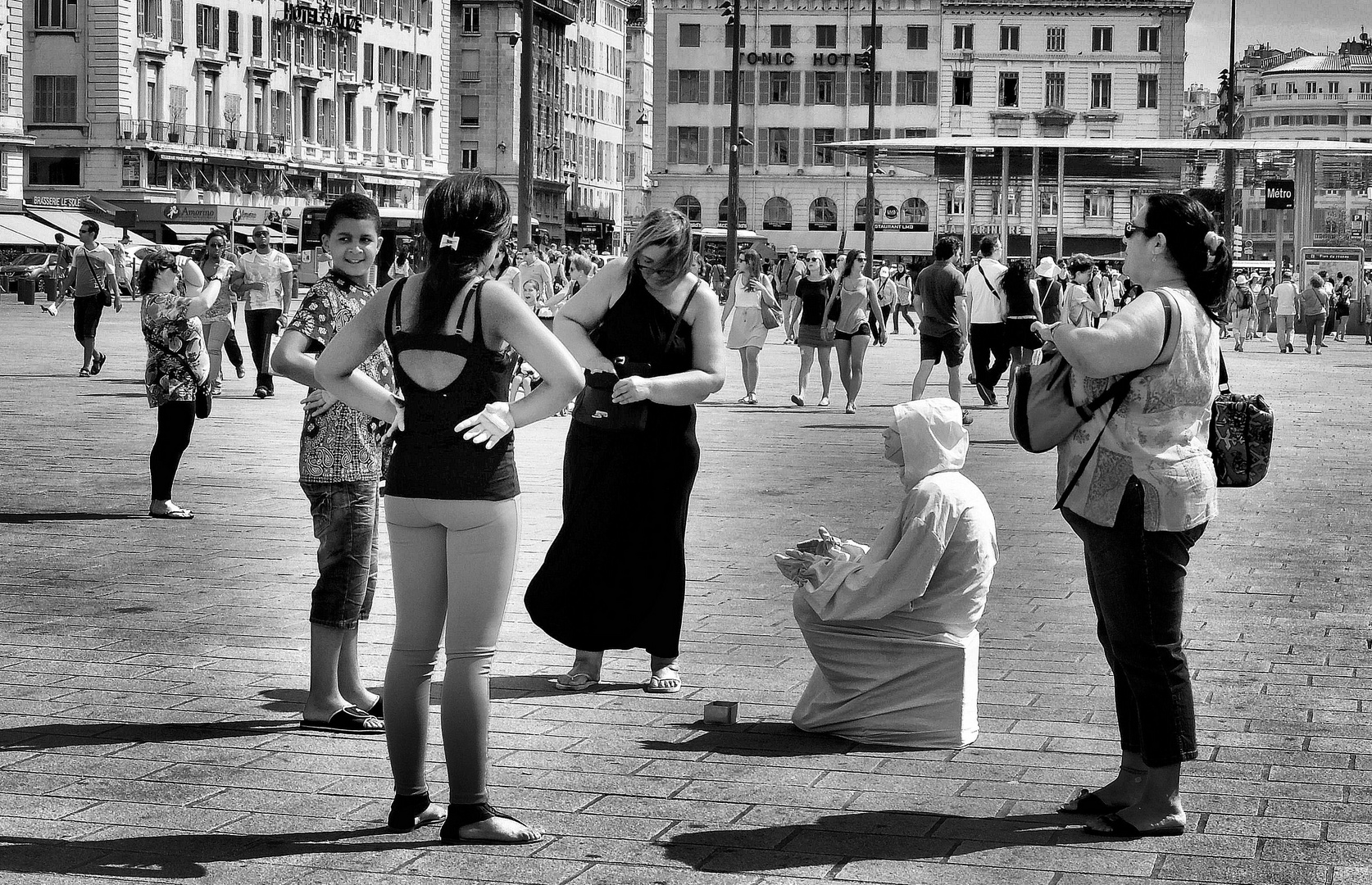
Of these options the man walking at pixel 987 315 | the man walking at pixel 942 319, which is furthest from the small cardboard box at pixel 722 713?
the man walking at pixel 987 315

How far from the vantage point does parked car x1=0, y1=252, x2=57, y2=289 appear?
5047cm

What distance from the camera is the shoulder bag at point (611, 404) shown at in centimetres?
600

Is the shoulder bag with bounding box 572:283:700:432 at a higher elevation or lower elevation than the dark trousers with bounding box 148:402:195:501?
higher

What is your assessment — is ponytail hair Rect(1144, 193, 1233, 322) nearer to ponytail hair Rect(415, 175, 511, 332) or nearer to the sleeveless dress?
ponytail hair Rect(415, 175, 511, 332)

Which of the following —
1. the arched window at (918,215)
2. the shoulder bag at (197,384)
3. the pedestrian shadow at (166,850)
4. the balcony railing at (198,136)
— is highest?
the balcony railing at (198,136)

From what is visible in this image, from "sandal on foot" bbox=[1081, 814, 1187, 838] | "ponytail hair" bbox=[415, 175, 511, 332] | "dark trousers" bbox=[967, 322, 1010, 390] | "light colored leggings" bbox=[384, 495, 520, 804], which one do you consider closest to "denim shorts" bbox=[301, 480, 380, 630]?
"light colored leggings" bbox=[384, 495, 520, 804]

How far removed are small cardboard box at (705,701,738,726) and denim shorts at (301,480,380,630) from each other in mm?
1101

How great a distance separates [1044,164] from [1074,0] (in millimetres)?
47766

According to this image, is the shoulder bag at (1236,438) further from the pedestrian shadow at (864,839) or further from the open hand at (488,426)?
the open hand at (488,426)

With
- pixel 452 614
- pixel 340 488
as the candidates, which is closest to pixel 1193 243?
pixel 452 614

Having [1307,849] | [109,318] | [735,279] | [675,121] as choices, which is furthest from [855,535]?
[675,121]

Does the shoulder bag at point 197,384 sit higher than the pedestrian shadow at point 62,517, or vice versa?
the shoulder bag at point 197,384

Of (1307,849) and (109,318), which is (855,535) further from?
(109,318)

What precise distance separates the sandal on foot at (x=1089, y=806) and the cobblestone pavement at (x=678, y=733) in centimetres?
8
